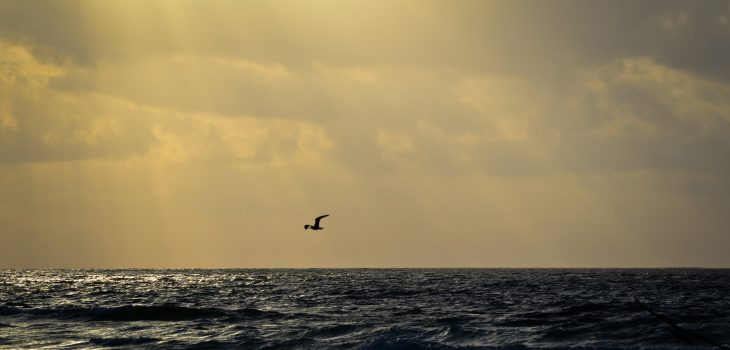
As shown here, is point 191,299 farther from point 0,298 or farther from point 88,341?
point 88,341

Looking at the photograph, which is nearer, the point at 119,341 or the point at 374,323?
the point at 119,341

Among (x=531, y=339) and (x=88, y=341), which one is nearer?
(x=531, y=339)

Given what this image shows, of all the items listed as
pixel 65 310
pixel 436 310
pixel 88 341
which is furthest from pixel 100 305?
pixel 436 310

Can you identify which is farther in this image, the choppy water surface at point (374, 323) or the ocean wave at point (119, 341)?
the ocean wave at point (119, 341)

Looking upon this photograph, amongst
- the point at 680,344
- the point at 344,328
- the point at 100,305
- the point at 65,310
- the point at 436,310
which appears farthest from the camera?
the point at 100,305

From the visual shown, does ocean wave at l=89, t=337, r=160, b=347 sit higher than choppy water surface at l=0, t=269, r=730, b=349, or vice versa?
choppy water surface at l=0, t=269, r=730, b=349

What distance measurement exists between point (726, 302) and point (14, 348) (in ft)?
123

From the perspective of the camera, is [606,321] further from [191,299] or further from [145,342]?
[191,299]

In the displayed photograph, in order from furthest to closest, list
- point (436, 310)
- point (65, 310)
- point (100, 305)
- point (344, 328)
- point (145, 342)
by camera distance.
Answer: point (100, 305) → point (65, 310) → point (436, 310) → point (344, 328) → point (145, 342)

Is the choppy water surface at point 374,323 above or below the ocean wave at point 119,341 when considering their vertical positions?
above

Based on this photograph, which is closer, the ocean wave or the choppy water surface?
the choppy water surface

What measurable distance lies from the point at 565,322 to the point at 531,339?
192 inches

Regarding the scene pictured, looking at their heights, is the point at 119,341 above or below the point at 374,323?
below

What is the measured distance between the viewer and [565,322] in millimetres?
34125
